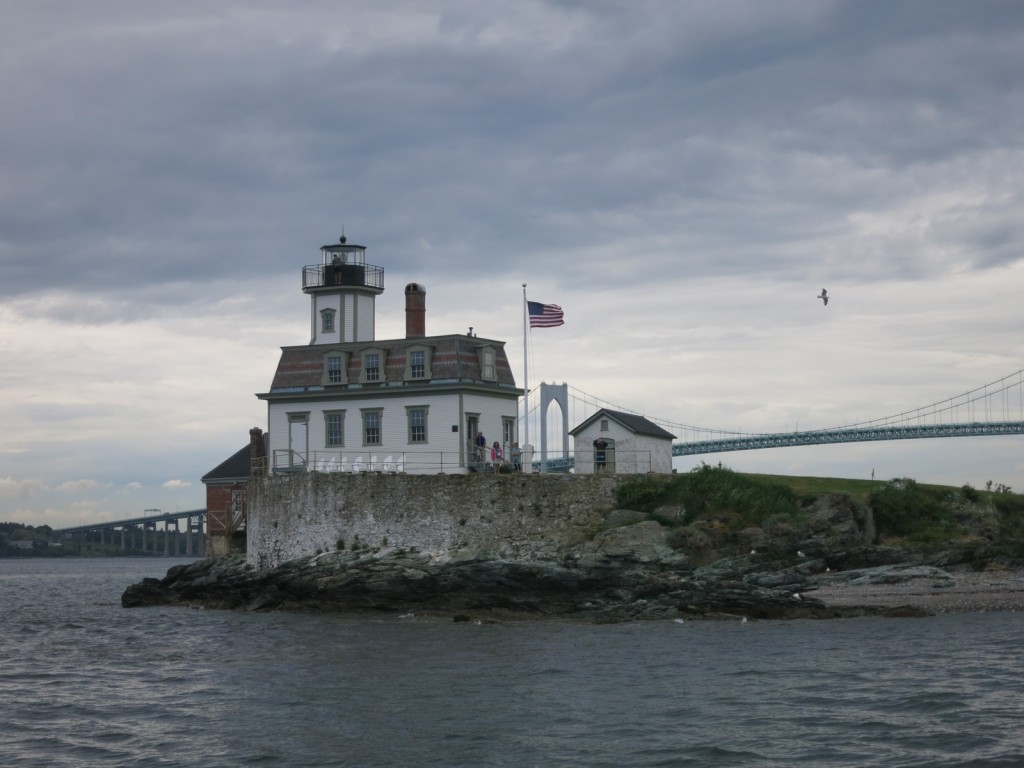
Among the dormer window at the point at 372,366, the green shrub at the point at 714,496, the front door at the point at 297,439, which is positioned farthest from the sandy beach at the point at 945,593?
the front door at the point at 297,439

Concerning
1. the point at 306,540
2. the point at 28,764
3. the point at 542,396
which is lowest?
the point at 28,764

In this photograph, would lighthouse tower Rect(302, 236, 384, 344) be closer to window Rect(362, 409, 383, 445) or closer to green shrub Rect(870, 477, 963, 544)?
window Rect(362, 409, 383, 445)

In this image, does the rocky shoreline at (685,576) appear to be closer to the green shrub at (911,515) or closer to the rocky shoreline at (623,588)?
the rocky shoreline at (623,588)

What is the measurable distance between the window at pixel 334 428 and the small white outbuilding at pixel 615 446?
322 inches

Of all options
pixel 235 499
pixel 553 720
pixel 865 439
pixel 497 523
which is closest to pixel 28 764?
pixel 553 720

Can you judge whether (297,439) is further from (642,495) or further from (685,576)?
(685,576)

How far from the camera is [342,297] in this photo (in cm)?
4838

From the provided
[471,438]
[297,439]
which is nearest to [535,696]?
[471,438]

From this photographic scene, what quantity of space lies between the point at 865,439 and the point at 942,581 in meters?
66.8

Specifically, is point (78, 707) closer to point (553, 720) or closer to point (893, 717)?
point (553, 720)

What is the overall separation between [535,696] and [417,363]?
23.1 meters

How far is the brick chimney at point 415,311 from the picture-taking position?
1797 inches

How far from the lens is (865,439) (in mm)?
96625

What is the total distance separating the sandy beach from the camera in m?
30.0
